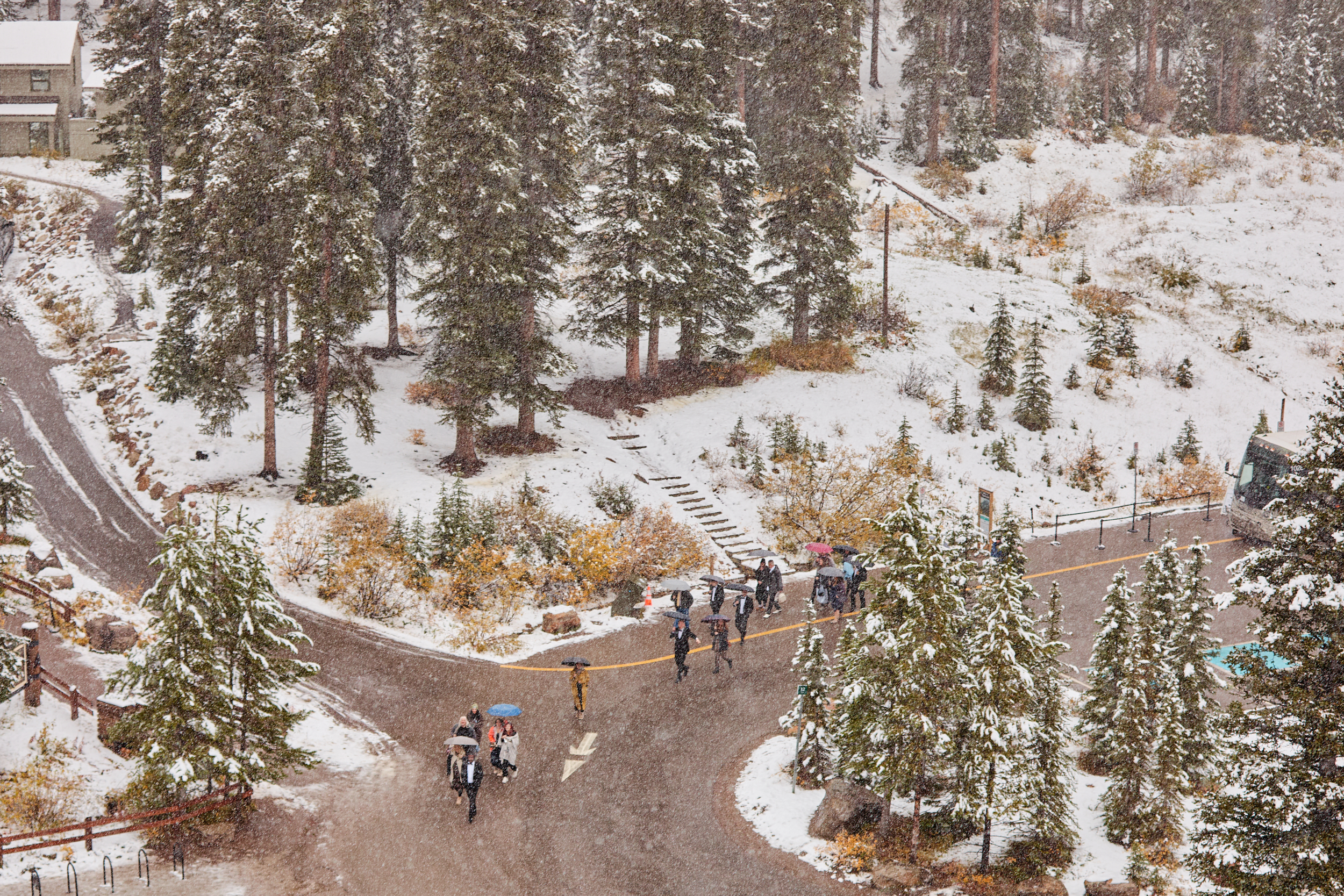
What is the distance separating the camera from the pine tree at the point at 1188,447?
38.7 meters

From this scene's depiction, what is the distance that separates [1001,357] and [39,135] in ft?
173

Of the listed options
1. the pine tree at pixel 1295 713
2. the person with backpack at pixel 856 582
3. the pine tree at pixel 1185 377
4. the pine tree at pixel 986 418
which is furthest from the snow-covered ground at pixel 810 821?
the pine tree at pixel 1185 377

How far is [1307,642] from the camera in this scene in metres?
13.2

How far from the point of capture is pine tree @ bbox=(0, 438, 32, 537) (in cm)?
2691

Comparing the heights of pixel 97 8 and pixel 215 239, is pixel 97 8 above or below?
above

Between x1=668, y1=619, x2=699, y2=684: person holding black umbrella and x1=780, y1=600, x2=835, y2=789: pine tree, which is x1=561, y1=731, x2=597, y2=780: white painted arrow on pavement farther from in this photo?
x1=780, y1=600, x2=835, y2=789: pine tree

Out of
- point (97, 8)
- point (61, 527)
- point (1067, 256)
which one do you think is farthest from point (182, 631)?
point (97, 8)

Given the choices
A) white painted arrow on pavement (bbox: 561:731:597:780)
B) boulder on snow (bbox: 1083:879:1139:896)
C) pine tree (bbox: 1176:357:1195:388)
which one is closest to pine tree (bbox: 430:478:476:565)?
white painted arrow on pavement (bbox: 561:731:597:780)

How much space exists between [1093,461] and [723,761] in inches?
912

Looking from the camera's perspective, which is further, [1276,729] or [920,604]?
[920,604]

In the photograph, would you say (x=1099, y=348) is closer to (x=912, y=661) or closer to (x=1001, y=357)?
(x=1001, y=357)

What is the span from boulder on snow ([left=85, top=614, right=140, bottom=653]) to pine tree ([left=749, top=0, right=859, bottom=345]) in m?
25.2

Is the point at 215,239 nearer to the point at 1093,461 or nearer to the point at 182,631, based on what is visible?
the point at 182,631

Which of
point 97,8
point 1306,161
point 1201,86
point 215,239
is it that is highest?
point 97,8
